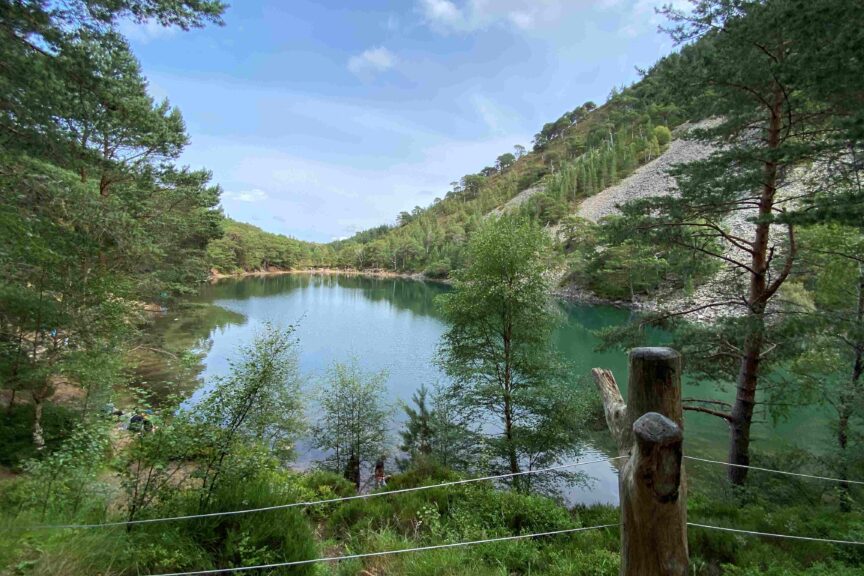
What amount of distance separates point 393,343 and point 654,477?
919 inches

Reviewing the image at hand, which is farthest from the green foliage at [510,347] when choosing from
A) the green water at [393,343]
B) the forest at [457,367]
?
the green water at [393,343]

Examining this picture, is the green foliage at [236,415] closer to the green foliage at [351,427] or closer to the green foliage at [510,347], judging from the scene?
the green foliage at [510,347]

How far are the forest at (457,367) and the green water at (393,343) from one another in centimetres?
157

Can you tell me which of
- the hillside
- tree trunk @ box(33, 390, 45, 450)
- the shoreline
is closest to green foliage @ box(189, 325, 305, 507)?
tree trunk @ box(33, 390, 45, 450)

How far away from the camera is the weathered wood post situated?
1.37m

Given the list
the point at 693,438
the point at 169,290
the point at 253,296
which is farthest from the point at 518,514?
the point at 253,296

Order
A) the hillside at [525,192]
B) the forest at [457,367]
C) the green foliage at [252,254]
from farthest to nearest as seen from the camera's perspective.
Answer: the hillside at [525,192] → the green foliage at [252,254] → the forest at [457,367]

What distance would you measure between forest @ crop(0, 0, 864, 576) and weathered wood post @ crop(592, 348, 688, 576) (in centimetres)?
151

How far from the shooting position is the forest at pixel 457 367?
3260 mm

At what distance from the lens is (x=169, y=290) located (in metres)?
14.7

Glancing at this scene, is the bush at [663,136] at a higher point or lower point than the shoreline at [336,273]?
higher

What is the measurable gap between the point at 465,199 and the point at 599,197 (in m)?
62.9

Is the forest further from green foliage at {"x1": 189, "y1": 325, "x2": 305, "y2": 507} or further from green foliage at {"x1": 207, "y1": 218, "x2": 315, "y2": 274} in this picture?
green foliage at {"x1": 207, "y1": 218, "x2": 315, "y2": 274}

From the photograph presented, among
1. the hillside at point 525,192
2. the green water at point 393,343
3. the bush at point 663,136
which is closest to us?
the green water at point 393,343
